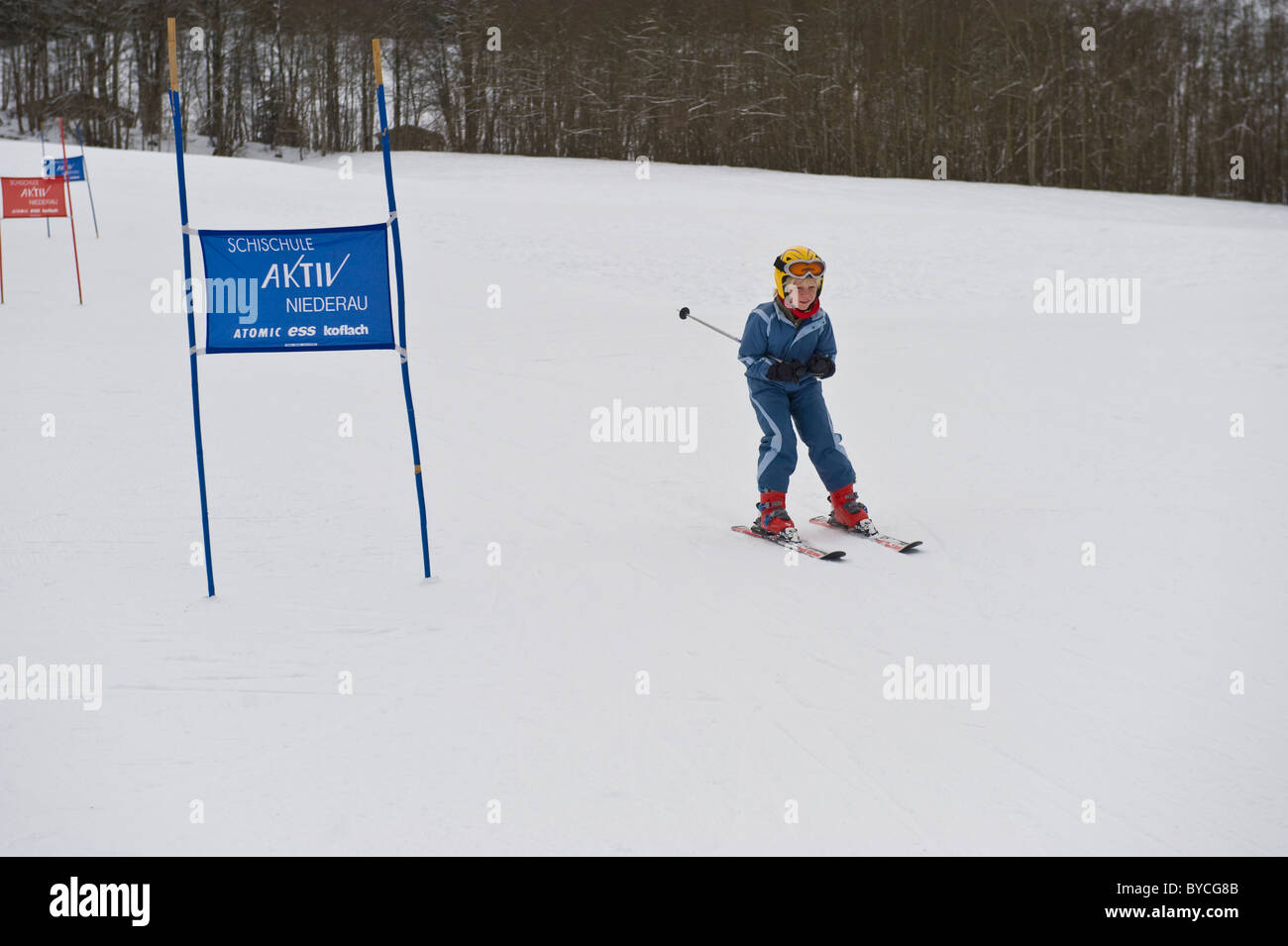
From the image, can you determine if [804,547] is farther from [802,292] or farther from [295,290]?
[295,290]

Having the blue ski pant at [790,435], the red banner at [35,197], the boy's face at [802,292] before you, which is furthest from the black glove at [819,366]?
the red banner at [35,197]

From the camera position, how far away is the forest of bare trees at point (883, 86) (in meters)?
27.8

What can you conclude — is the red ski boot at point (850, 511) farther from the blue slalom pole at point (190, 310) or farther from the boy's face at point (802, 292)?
the blue slalom pole at point (190, 310)

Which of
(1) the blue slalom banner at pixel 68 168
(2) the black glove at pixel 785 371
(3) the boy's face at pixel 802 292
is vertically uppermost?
(1) the blue slalom banner at pixel 68 168

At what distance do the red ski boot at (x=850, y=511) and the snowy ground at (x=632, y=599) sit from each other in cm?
24

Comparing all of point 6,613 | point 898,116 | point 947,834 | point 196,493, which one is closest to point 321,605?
point 6,613

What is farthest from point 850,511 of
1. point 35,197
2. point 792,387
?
point 35,197

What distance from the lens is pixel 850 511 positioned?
21.1ft

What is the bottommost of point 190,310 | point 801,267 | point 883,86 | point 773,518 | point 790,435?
point 773,518

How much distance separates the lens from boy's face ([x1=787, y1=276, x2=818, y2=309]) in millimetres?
6168

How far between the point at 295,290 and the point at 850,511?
10.9ft

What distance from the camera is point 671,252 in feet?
58.0

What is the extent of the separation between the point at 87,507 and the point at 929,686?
17.3ft

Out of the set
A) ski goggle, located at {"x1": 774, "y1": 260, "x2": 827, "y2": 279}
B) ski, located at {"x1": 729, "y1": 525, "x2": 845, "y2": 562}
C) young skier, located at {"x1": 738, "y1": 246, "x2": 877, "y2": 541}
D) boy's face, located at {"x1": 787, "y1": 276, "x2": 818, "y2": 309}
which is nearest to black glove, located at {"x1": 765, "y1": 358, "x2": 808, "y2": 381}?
young skier, located at {"x1": 738, "y1": 246, "x2": 877, "y2": 541}
